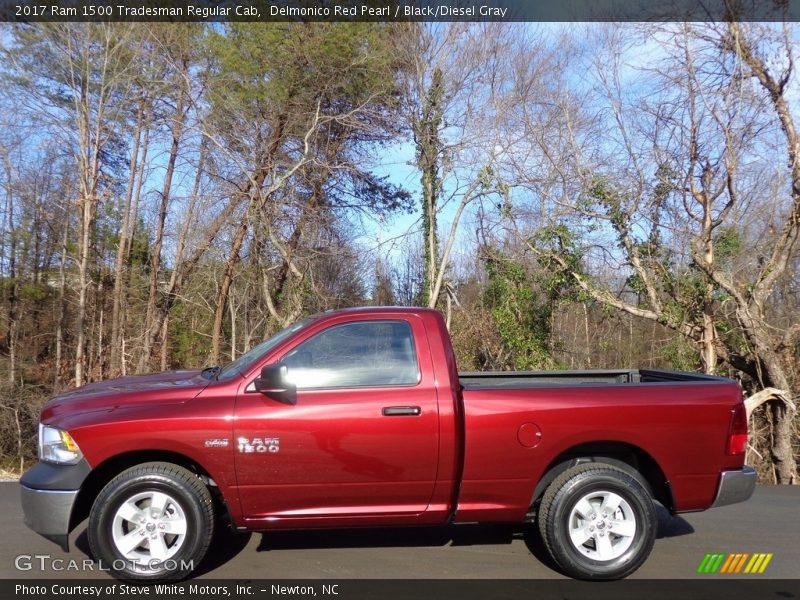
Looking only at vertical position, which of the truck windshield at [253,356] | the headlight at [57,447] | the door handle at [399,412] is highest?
the truck windshield at [253,356]

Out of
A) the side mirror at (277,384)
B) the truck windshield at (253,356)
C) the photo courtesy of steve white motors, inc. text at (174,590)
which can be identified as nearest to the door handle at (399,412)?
the side mirror at (277,384)

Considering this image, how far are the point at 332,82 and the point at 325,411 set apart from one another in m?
13.4

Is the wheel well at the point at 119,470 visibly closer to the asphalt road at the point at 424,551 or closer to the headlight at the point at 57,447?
the headlight at the point at 57,447

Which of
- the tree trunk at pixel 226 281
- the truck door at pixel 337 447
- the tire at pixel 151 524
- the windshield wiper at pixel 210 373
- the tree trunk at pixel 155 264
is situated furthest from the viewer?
the tree trunk at pixel 155 264

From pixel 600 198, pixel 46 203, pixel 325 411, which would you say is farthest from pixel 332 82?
pixel 325 411

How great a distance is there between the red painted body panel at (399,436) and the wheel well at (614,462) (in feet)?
0.34

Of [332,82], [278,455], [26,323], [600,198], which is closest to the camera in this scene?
[278,455]

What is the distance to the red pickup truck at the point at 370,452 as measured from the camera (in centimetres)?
429

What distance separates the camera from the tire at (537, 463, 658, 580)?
4492 mm

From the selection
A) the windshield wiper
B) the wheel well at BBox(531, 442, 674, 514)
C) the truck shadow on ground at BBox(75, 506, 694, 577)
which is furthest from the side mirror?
the wheel well at BBox(531, 442, 674, 514)

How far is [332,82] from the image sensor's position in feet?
53.7

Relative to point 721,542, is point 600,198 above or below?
above

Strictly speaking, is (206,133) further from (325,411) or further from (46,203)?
(325,411)

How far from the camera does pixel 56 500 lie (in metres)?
4.23
